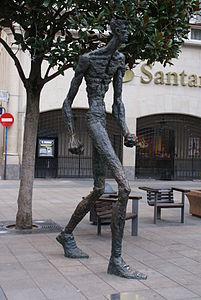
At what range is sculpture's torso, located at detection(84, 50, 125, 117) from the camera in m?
5.38

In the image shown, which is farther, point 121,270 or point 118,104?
point 118,104

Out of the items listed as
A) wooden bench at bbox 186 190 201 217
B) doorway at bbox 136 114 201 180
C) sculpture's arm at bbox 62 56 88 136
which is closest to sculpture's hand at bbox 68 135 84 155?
sculpture's arm at bbox 62 56 88 136

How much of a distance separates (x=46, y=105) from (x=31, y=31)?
1212cm

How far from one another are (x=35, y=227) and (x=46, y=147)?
11.6m

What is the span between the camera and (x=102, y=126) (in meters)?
5.36

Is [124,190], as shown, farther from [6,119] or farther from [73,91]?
[6,119]

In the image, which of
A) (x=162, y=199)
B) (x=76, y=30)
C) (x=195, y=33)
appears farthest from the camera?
(x=195, y=33)

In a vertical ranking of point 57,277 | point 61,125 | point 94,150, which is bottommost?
point 57,277

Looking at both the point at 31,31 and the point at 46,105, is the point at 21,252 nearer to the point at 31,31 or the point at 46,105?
the point at 31,31

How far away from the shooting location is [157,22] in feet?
22.9

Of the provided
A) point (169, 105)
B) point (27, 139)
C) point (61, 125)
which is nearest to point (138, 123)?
point (169, 105)

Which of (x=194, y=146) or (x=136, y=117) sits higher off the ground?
(x=136, y=117)

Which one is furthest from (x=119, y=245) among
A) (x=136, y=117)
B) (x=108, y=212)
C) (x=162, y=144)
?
(x=162, y=144)

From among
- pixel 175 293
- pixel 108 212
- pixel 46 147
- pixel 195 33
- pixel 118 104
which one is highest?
pixel 195 33
